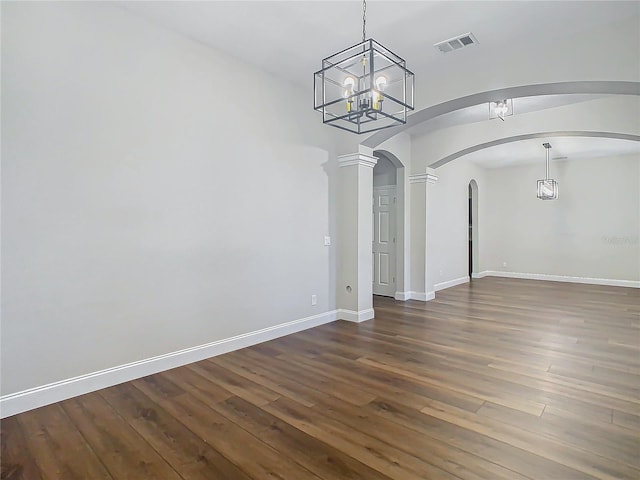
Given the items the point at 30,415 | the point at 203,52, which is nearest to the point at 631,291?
the point at 203,52

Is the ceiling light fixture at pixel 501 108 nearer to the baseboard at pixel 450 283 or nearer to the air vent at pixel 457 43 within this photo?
the air vent at pixel 457 43

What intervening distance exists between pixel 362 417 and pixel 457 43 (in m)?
3.40

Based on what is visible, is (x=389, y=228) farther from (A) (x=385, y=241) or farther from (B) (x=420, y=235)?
(B) (x=420, y=235)

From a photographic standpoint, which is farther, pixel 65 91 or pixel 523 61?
pixel 523 61

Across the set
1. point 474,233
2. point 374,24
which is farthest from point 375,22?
point 474,233

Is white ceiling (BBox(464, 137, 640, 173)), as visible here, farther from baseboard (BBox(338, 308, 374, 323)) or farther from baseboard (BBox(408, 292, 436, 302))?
baseboard (BBox(338, 308, 374, 323))

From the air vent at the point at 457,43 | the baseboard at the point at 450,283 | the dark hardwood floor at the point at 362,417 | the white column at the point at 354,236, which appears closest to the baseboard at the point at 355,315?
the white column at the point at 354,236

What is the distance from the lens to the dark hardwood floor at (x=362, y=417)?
187 cm

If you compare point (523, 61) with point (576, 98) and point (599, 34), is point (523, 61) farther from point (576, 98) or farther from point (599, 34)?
point (576, 98)

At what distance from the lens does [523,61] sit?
3.38 metres

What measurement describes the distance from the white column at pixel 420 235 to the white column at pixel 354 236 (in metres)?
1.75

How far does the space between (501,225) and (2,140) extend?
34.1ft

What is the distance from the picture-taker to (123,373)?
2938 mm

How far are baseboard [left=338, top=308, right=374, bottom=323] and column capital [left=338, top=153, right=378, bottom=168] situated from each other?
2066 mm
